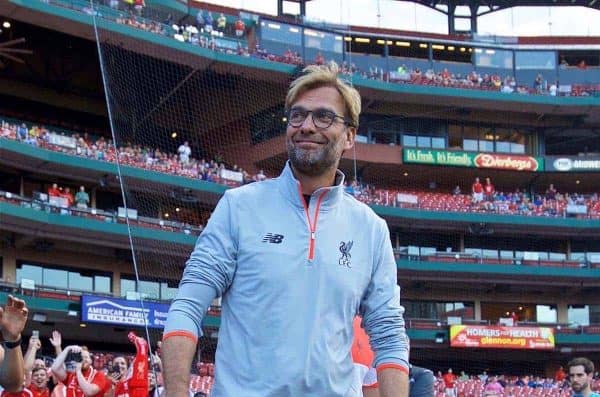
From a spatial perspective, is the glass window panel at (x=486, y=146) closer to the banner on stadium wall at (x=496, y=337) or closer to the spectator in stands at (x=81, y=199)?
the banner on stadium wall at (x=496, y=337)

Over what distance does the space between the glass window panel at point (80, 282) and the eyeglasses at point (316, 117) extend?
36.9 m

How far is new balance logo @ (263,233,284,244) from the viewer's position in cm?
390

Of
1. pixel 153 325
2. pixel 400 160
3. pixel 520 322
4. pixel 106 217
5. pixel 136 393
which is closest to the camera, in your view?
pixel 136 393

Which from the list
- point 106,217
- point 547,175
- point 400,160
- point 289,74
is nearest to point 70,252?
point 106,217

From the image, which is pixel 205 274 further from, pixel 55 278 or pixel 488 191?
pixel 488 191

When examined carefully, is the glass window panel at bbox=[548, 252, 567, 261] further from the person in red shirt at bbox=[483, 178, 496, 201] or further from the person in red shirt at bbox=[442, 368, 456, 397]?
the person in red shirt at bbox=[442, 368, 456, 397]

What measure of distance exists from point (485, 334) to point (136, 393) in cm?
3364

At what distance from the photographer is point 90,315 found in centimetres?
3631

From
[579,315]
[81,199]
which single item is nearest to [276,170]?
[81,199]

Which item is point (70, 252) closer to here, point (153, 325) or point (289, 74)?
point (153, 325)

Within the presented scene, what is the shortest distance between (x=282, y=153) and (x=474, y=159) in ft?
59.8

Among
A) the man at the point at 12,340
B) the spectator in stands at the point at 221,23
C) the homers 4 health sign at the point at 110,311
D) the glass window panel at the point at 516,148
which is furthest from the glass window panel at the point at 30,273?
the man at the point at 12,340

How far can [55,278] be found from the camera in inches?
1563

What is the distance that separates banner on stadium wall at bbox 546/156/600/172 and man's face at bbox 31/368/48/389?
139ft
